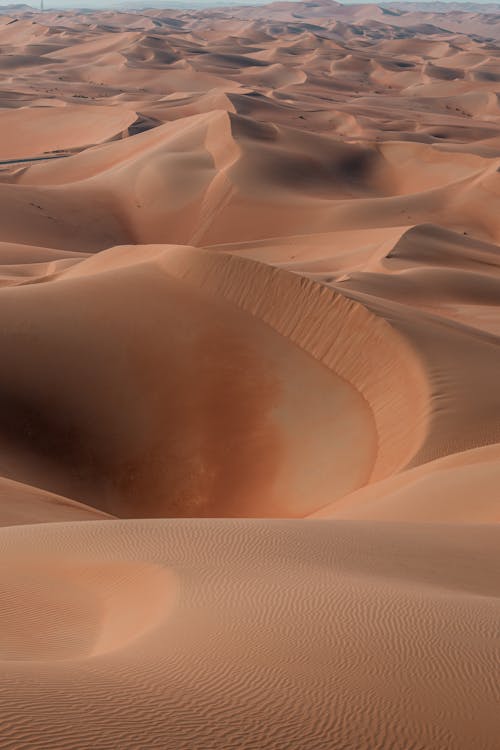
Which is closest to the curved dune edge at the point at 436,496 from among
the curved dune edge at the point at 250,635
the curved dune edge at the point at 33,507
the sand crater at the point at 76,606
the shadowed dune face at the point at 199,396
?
the shadowed dune face at the point at 199,396

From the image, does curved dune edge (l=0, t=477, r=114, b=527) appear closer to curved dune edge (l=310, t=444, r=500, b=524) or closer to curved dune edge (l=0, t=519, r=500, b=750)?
curved dune edge (l=0, t=519, r=500, b=750)

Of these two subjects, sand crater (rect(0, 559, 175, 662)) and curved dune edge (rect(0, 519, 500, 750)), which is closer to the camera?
curved dune edge (rect(0, 519, 500, 750))

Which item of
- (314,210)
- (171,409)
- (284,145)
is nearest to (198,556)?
(171,409)

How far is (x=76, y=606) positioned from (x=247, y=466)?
6.59 metres

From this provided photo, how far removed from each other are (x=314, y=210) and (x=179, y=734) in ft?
103

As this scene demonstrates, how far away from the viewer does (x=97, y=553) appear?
268 inches

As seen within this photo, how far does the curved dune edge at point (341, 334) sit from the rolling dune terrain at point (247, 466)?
48 millimetres

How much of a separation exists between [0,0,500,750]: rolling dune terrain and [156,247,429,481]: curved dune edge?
5cm

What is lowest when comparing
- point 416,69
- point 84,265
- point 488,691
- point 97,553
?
point 416,69

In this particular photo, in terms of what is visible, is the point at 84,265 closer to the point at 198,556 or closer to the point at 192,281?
the point at 192,281

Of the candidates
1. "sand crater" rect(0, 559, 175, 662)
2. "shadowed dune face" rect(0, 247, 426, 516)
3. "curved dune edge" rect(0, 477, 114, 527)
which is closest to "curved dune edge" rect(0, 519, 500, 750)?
"sand crater" rect(0, 559, 175, 662)

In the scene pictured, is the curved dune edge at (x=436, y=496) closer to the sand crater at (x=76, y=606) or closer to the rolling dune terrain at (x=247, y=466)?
the rolling dune terrain at (x=247, y=466)

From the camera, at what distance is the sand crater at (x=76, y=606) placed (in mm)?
5066

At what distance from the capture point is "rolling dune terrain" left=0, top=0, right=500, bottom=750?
391 cm
